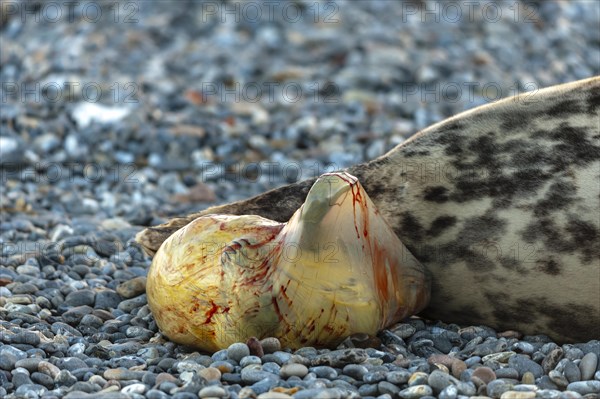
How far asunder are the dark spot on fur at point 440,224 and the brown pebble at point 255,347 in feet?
2.54

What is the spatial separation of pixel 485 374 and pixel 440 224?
0.69 metres

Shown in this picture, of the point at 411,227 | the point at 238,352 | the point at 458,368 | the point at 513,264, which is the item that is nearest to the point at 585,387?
the point at 458,368

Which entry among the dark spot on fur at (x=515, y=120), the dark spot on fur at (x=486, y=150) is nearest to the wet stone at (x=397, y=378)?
the dark spot on fur at (x=486, y=150)

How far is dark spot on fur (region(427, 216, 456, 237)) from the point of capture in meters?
3.44

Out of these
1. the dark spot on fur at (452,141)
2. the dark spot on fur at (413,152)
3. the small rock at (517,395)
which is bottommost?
the small rock at (517,395)

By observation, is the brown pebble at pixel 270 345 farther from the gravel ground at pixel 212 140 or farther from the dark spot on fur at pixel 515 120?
the dark spot on fur at pixel 515 120

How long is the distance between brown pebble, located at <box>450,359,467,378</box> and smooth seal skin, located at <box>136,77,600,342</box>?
1.49 ft

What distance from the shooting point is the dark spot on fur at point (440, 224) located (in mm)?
3438

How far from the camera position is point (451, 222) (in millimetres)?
3436

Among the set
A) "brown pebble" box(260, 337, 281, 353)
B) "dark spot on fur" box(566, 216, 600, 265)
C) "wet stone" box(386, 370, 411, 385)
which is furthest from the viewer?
"dark spot on fur" box(566, 216, 600, 265)

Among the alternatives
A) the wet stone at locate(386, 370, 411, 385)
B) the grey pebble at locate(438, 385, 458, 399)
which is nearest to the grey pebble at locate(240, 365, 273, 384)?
the wet stone at locate(386, 370, 411, 385)

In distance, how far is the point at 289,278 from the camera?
10.2 feet

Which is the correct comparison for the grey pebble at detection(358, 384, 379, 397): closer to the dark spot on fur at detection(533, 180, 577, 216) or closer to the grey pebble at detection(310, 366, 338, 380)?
the grey pebble at detection(310, 366, 338, 380)

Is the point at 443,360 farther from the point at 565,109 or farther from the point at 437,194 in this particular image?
the point at 565,109
